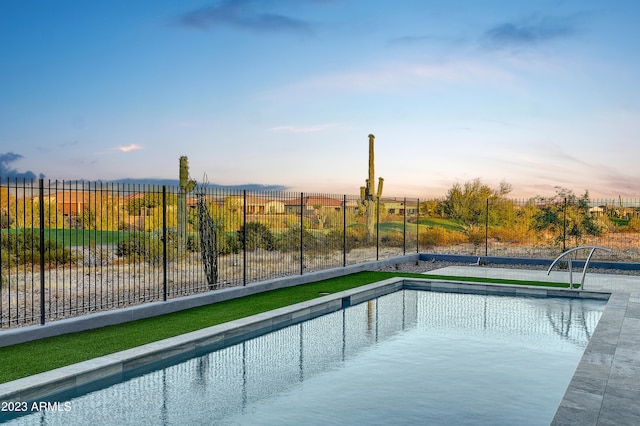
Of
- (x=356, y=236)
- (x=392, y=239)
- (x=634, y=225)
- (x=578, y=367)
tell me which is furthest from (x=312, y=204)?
(x=634, y=225)

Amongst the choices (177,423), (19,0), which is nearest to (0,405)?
(177,423)

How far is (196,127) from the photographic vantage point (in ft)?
60.6

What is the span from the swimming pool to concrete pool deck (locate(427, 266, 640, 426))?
32cm

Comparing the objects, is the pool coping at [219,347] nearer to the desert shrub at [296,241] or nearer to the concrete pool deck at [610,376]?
the concrete pool deck at [610,376]

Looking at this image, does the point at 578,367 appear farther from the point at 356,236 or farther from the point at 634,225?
the point at 634,225

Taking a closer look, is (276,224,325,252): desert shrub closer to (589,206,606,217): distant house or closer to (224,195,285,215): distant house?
(224,195,285,215): distant house

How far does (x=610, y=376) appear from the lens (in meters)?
5.87

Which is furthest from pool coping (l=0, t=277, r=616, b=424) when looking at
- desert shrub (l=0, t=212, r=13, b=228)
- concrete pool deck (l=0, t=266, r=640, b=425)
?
desert shrub (l=0, t=212, r=13, b=228)

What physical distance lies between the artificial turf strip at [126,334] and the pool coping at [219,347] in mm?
454

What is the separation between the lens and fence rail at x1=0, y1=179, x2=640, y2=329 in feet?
38.4

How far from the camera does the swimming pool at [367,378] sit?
5160 millimetres

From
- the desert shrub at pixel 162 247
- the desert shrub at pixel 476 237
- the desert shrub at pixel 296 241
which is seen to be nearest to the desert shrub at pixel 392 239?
the desert shrub at pixel 476 237

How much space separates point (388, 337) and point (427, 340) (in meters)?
0.59

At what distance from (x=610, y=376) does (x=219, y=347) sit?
476 centimetres
